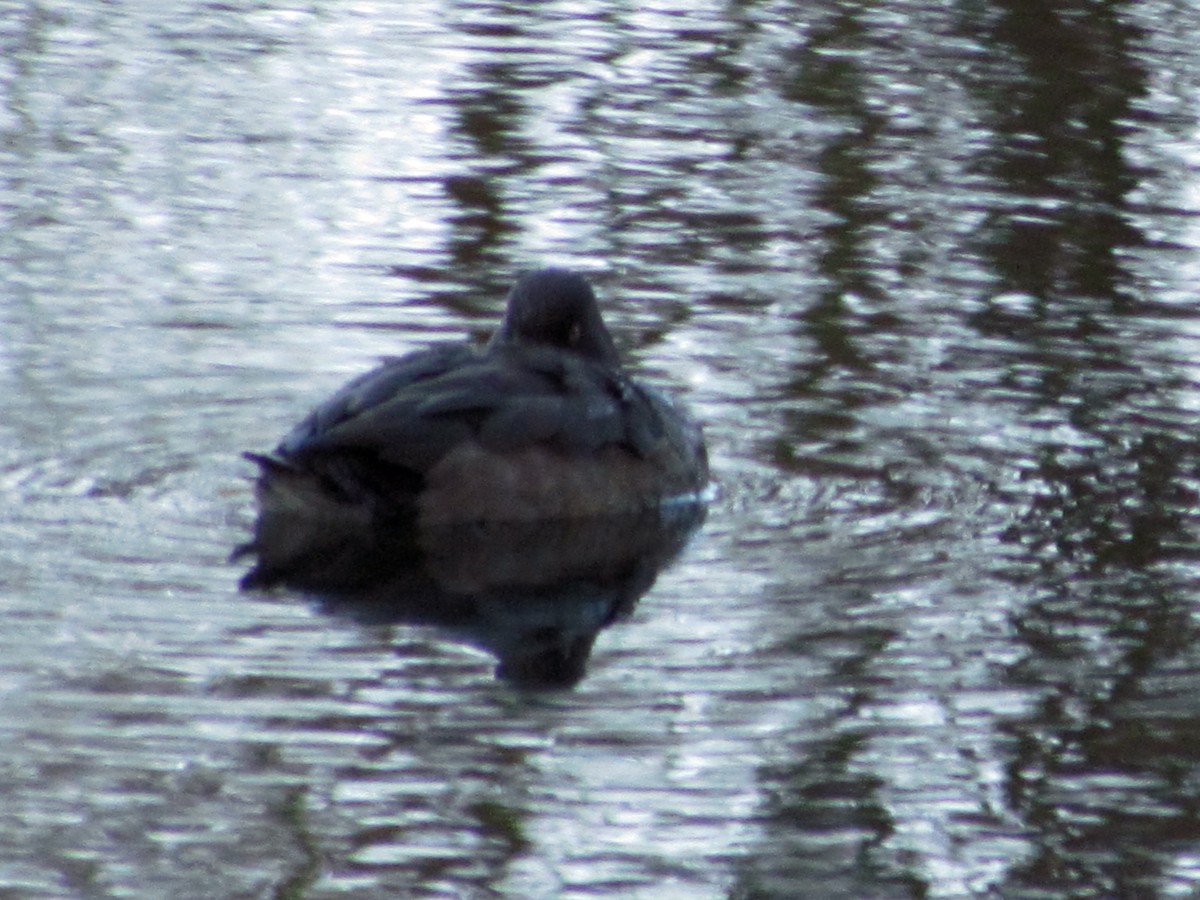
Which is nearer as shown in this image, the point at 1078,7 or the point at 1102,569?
the point at 1102,569

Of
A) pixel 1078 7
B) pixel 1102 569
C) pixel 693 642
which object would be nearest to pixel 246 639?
pixel 693 642

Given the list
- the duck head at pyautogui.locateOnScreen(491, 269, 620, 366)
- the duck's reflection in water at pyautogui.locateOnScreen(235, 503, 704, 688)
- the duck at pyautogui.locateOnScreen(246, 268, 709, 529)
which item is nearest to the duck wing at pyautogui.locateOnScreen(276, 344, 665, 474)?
the duck at pyautogui.locateOnScreen(246, 268, 709, 529)

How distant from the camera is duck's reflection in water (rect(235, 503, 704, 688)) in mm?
7762

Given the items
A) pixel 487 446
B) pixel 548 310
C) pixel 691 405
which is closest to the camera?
pixel 487 446

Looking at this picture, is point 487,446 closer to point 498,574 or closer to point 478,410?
point 478,410

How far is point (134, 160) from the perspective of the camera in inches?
534

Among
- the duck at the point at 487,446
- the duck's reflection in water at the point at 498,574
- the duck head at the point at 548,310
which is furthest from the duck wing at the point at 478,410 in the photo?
the duck head at the point at 548,310

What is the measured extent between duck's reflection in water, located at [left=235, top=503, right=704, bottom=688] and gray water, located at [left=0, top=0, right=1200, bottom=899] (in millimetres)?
149

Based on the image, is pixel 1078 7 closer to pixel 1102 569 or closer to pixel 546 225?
pixel 546 225

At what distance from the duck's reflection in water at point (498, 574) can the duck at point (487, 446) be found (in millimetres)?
72

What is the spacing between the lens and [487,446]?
872 centimetres

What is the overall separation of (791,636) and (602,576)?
102 cm

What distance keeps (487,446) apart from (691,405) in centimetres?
167

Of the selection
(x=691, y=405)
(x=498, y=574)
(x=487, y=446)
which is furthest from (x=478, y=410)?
(x=691, y=405)
